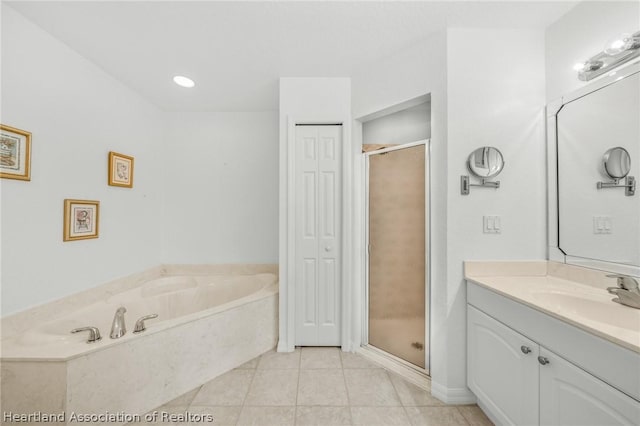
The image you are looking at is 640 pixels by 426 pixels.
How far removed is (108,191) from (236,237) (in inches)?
49.5

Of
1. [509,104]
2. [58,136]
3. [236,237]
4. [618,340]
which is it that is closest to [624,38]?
[509,104]

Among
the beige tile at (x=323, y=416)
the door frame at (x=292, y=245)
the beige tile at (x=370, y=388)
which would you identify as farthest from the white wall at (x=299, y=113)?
the beige tile at (x=323, y=416)

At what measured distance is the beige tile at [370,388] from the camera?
5.08 ft

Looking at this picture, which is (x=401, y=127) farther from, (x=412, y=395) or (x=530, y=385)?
(x=412, y=395)

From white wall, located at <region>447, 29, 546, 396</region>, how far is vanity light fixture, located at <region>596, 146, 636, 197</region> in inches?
11.4

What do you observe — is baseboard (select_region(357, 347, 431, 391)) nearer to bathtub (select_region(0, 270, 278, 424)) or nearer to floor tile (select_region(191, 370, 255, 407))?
bathtub (select_region(0, 270, 278, 424))

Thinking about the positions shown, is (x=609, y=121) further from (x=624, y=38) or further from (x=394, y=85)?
(x=394, y=85)

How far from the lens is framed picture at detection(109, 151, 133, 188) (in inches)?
84.2

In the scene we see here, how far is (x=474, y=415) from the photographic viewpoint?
1446 millimetres

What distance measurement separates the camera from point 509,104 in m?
1.59

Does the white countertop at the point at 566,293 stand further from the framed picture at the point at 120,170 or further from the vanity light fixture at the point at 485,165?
the framed picture at the point at 120,170

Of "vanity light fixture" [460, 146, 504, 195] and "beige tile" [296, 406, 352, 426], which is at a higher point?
"vanity light fixture" [460, 146, 504, 195]

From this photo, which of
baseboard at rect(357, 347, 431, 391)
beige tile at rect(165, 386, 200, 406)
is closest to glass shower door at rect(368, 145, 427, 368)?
baseboard at rect(357, 347, 431, 391)

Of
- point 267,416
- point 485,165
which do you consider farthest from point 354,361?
point 485,165
